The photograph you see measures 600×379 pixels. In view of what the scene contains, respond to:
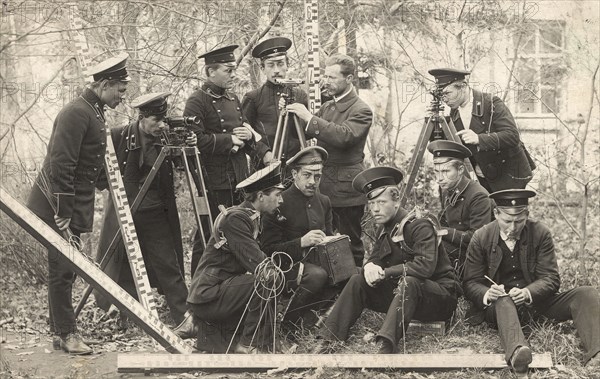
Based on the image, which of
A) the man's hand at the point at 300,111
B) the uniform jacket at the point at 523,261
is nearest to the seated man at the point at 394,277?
the uniform jacket at the point at 523,261

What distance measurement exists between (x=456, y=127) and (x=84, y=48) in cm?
359

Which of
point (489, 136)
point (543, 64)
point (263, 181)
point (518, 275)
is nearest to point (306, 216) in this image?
point (263, 181)

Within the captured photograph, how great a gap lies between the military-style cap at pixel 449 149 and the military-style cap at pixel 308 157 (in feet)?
3.34

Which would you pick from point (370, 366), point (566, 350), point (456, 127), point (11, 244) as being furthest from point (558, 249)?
point (11, 244)

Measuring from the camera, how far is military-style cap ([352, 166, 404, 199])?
27.1ft

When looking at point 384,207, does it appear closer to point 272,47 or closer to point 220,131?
point 220,131

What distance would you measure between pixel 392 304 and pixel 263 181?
4.71ft

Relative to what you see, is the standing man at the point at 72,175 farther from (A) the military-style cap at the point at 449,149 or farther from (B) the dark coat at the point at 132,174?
(A) the military-style cap at the point at 449,149

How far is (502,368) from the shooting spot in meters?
7.59

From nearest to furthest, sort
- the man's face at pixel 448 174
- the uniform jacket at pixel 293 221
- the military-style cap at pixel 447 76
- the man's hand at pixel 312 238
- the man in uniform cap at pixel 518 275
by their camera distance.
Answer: the man in uniform cap at pixel 518 275
the man's hand at pixel 312 238
the uniform jacket at pixel 293 221
the man's face at pixel 448 174
the military-style cap at pixel 447 76

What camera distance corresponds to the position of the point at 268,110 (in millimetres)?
9586

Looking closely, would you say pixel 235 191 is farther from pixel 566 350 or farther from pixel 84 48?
pixel 566 350

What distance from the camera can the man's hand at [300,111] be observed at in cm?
914

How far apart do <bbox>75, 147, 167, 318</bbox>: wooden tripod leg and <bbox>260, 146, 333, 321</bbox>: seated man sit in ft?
3.61
